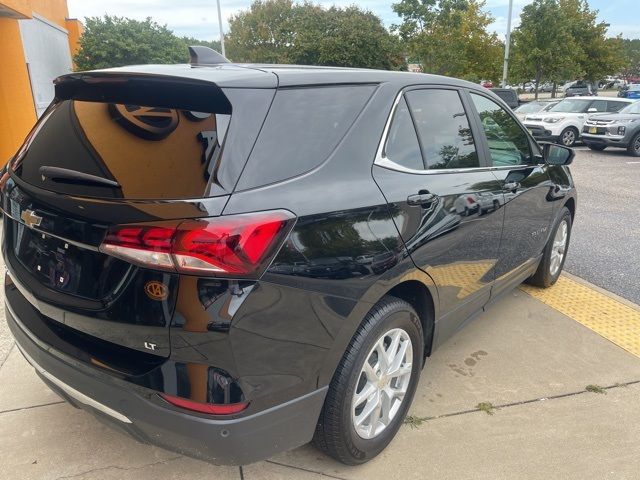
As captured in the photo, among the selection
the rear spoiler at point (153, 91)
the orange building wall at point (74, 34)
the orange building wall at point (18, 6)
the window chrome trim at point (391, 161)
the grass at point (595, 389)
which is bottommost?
the grass at point (595, 389)

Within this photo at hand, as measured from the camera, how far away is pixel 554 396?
3078mm

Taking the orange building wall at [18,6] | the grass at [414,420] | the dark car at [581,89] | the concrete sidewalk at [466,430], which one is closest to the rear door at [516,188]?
the concrete sidewalk at [466,430]

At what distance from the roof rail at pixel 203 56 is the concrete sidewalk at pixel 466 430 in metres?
1.87

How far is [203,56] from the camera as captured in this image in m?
2.56

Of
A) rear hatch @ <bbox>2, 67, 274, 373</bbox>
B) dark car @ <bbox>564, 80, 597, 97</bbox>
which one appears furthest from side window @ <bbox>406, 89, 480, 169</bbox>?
dark car @ <bbox>564, 80, 597, 97</bbox>

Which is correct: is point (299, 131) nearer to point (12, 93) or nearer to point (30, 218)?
point (30, 218)

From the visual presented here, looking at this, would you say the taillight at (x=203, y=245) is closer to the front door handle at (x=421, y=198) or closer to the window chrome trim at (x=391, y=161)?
the window chrome trim at (x=391, y=161)

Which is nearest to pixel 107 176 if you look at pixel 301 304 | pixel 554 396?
pixel 301 304

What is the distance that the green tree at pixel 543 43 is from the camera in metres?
27.8

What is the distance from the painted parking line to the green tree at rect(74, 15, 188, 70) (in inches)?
854

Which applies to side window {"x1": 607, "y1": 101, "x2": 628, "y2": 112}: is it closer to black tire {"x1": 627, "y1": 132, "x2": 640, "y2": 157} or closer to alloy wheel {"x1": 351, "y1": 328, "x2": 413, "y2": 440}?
black tire {"x1": 627, "y1": 132, "x2": 640, "y2": 157}

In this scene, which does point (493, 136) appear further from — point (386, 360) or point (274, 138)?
point (274, 138)

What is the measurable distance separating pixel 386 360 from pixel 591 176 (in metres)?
10.4

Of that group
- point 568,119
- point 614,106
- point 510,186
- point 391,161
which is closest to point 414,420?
point 391,161
